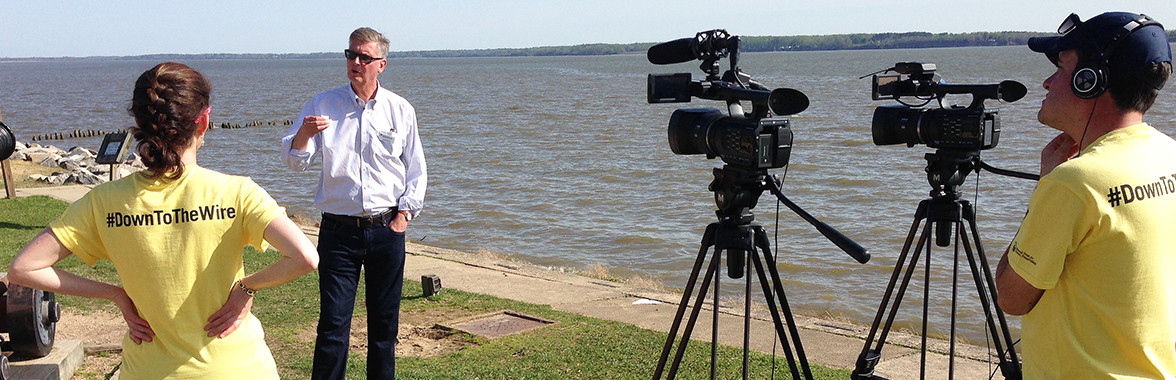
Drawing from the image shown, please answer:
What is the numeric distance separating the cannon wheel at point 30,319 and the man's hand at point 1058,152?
4.74 meters

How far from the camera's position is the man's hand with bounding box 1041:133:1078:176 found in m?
2.54

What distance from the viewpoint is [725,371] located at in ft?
18.6

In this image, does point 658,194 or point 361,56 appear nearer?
point 361,56

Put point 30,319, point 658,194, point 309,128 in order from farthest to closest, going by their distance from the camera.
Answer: point 658,194, point 30,319, point 309,128

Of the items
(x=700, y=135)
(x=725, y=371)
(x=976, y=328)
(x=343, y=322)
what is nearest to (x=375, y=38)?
(x=343, y=322)

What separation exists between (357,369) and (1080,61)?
437cm

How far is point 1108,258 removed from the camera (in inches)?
89.2

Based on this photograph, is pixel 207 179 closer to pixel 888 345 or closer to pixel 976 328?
pixel 888 345

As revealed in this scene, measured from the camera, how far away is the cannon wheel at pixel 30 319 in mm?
5086

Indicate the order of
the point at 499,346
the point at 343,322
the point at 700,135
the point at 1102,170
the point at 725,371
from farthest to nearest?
1. the point at 499,346
2. the point at 725,371
3. the point at 343,322
4. the point at 700,135
5. the point at 1102,170

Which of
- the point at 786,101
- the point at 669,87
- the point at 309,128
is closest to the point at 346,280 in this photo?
the point at 309,128

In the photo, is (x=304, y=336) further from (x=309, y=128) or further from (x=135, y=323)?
(x=135, y=323)

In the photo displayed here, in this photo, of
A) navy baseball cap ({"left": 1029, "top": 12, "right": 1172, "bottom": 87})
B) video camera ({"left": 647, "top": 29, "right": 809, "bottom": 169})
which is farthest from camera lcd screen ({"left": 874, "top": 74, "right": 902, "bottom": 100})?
navy baseball cap ({"left": 1029, "top": 12, "right": 1172, "bottom": 87})

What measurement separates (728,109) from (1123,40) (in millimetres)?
1513
